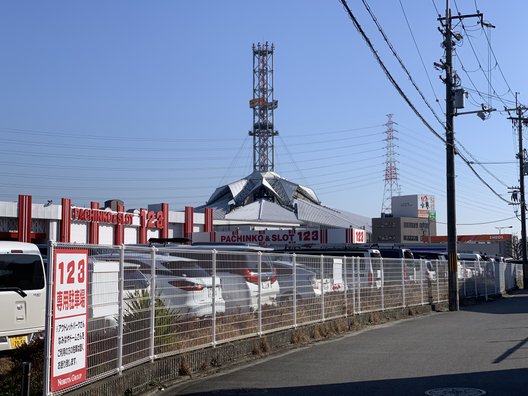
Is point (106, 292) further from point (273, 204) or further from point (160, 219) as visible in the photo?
point (273, 204)

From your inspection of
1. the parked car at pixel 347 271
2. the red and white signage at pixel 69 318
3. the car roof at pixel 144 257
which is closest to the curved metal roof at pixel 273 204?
the parked car at pixel 347 271

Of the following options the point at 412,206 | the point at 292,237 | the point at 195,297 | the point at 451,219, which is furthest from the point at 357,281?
the point at 412,206

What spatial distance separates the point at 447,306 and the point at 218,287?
17813mm

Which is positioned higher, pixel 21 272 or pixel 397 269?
pixel 21 272

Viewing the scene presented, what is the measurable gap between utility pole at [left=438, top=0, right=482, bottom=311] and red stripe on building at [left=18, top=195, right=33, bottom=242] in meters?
24.1

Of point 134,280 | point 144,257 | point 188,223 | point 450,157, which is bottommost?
point 134,280

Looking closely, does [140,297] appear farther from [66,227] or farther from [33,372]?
[66,227]

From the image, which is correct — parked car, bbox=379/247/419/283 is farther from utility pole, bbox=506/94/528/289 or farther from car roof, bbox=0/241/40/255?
utility pole, bbox=506/94/528/289

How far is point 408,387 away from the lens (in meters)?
9.40

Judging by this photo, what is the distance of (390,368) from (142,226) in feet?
129

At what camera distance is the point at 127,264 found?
9117 mm

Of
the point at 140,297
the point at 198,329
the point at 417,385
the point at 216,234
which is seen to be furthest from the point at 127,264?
the point at 216,234

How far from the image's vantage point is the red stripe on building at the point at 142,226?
1916 inches

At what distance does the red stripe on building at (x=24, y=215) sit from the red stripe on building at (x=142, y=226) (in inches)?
389
